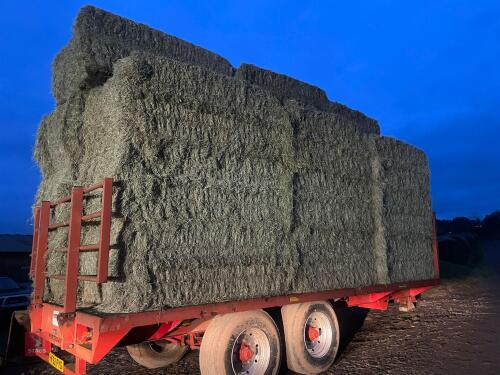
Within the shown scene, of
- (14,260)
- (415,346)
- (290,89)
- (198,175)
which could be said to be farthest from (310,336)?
(14,260)

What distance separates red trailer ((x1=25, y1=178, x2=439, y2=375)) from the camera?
12.7ft

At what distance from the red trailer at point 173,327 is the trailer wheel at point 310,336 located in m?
0.01

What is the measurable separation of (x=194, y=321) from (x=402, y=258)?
14.6 ft

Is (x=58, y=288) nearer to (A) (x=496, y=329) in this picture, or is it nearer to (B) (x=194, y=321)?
(B) (x=194, y=321)

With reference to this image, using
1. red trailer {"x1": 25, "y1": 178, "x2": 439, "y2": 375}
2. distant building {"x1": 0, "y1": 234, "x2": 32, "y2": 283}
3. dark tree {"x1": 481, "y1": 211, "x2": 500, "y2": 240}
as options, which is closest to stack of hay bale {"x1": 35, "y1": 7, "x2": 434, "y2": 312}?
red trailer {"x1": 25, "y1": 178, "x2": 439, "y2": 375}

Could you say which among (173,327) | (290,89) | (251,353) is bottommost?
(251,353)

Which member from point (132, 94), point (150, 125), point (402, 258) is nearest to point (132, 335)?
point (150, 125)

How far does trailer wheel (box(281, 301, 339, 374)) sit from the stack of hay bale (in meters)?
0.29

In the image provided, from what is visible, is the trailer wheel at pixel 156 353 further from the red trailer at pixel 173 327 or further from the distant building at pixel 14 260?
the distant building at pixel 14 260

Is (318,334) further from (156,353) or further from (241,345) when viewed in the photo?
(156,353)

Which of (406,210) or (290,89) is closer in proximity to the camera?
(290,89)

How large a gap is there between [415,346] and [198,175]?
4.41 meters

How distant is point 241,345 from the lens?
4793mm

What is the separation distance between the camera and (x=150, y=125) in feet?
14.4
